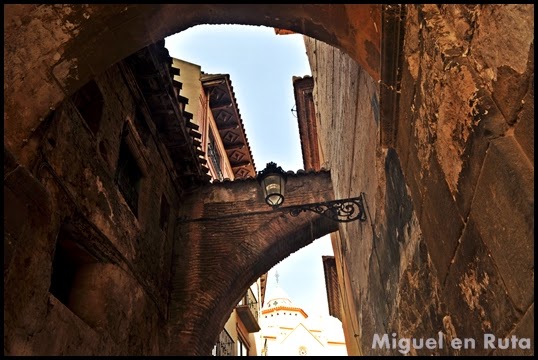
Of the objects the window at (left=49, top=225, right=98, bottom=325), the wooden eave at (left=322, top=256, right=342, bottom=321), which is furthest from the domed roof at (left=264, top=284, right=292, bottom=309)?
the window at (left=49, top=225, right=98, bottom=325)

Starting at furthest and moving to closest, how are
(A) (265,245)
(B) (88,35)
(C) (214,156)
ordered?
(C) (214,156) → (A) (265,245) → (B) (88,35)

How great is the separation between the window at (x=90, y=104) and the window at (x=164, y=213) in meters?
2.39

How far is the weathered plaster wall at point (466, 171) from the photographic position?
3.73 feet

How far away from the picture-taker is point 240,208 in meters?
8.16

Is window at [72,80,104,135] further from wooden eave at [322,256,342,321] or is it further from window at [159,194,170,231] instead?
wooden eave at [322,256,342,321]

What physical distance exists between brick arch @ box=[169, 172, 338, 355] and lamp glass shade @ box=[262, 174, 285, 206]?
207 cm

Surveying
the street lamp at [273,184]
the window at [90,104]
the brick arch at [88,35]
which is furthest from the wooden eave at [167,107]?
the brick arch at [88,35]

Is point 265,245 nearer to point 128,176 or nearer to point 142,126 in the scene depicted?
point 128,176

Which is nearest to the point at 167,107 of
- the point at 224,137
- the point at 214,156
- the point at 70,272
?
the point at 70,272

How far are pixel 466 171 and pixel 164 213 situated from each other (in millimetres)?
6542

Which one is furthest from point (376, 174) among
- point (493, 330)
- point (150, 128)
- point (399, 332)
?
point (150, 128)

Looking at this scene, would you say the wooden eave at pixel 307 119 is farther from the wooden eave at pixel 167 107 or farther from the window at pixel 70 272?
the window at pixel 70 272

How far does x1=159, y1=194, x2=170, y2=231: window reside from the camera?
734cm

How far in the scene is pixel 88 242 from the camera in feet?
Result: 15.5
